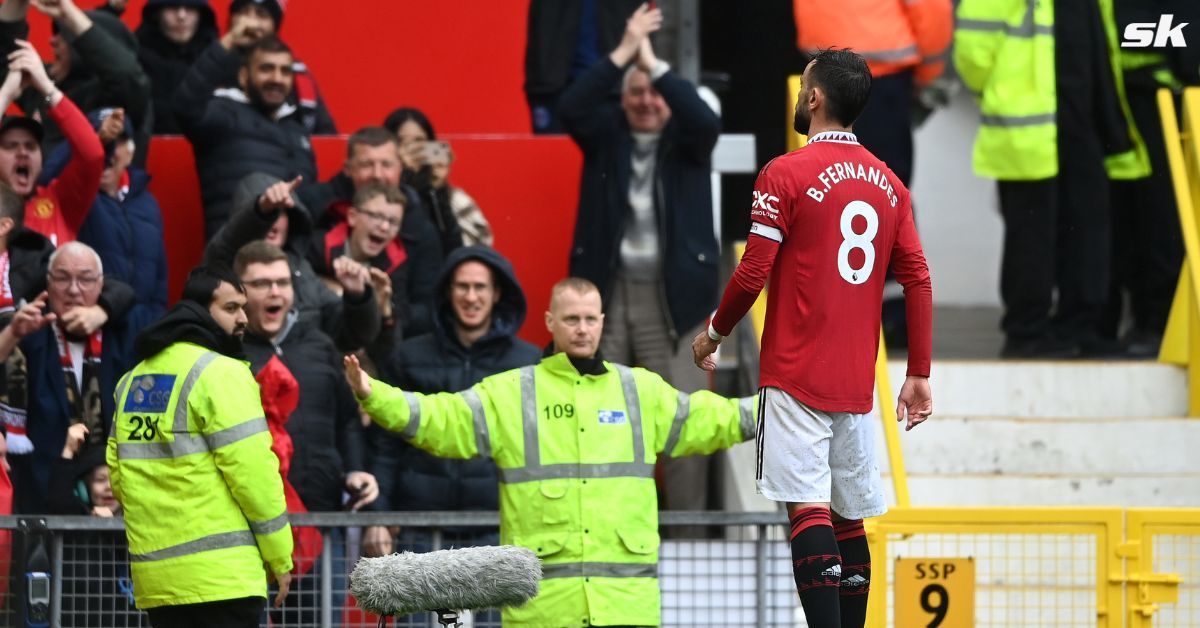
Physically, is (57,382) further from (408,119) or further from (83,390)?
(408,119)

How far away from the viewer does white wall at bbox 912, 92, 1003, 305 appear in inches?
574

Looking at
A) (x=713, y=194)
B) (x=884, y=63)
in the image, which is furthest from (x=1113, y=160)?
(x=713, y=194)

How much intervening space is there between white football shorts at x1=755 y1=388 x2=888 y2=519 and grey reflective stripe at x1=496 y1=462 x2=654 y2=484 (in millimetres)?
1115

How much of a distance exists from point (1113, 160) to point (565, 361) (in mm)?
4390

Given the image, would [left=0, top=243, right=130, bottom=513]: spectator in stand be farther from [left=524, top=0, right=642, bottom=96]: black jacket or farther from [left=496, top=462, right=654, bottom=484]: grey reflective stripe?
[left=524, top=0, right=642, bottom=96]: black jacket

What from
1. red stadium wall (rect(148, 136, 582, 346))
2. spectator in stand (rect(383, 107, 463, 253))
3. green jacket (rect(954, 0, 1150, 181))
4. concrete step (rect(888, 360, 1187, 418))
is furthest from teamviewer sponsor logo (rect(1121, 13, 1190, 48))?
spectator in stand (rect(383, 107, 463, 253))

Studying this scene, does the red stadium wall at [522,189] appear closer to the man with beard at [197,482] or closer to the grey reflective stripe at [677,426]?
the grey reflective stripe at [677,426]

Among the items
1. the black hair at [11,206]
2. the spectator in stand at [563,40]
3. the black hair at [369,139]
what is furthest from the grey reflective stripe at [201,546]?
the spectator in stand at [563,40]

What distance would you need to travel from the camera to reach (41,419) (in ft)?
28.2

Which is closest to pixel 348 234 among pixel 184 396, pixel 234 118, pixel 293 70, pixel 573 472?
pixel 234 118

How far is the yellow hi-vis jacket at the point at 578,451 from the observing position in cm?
741

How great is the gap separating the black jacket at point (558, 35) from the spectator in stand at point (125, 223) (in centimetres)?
259

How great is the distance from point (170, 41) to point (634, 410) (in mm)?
4774

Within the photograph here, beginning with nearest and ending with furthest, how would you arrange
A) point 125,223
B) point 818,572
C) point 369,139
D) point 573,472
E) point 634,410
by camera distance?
point 818,572 < point 573,472 < point 634,410 < point 125,223 < point 369,139
